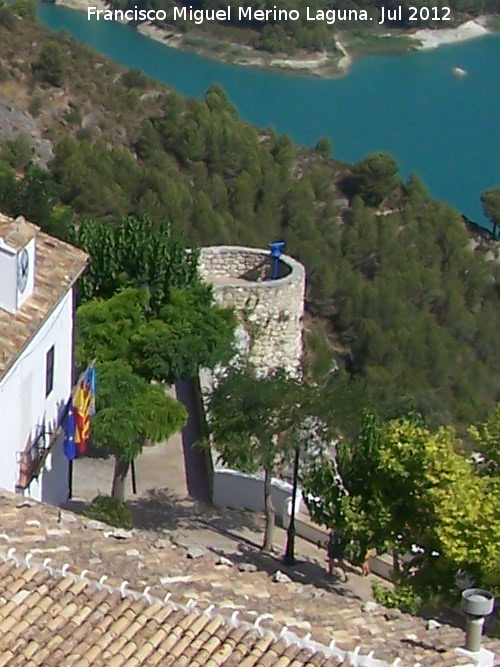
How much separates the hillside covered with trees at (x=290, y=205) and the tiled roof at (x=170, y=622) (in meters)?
15.2

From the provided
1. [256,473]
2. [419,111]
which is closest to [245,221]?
[256,473]

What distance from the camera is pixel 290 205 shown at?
125 feet

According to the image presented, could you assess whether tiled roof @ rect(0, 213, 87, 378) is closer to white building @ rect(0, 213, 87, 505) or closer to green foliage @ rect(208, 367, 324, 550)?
white building @ rect(0, 213, 87, 505)

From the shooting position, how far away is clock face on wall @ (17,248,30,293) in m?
14.0

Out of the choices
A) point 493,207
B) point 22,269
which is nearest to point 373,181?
point 493,207

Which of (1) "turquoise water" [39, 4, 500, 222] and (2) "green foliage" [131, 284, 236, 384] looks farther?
(1) "turquoise water" [39, 4, 500, 222]

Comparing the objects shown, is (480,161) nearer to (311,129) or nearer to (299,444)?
(311,129)

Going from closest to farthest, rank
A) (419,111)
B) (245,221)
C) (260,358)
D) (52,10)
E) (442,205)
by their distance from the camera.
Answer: (260,358), (245,221), (442,205), (419,111), (52,10)

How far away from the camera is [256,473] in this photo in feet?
62.6

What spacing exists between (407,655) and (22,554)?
2681 mm

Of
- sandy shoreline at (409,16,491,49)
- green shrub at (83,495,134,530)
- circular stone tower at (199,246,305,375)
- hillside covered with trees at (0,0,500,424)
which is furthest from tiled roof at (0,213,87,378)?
sandy shoreline at (409,16,491,49)

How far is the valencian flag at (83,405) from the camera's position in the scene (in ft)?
52.2

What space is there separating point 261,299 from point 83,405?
900 cm

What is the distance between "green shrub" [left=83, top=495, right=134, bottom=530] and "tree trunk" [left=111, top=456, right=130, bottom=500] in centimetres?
145
